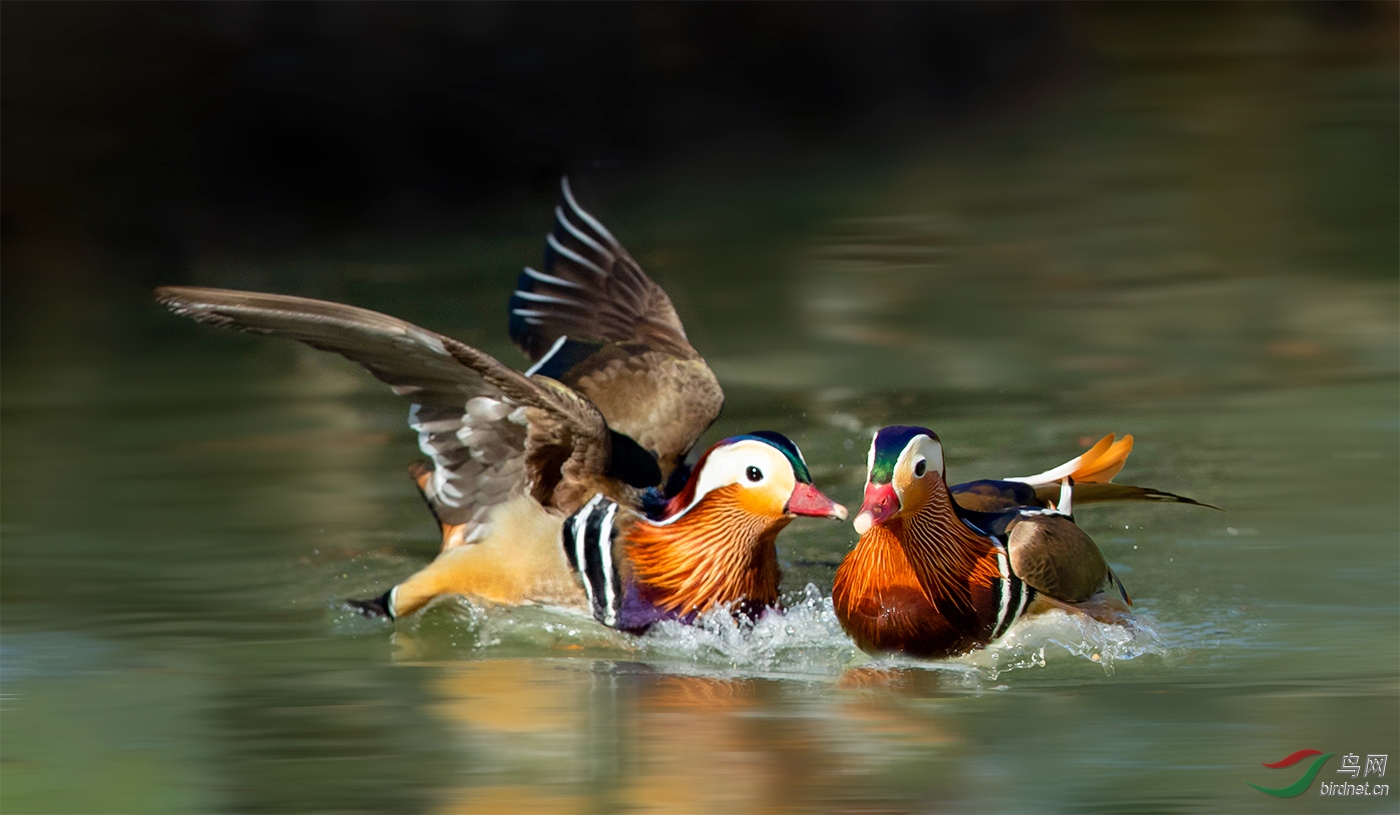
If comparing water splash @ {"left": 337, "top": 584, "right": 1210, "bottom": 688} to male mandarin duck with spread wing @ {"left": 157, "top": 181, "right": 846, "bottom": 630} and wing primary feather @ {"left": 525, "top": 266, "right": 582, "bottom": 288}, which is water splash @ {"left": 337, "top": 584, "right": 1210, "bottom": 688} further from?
wing primary feather @ {"left": 525, "top": 266, "right": 582, "bottom": 288}

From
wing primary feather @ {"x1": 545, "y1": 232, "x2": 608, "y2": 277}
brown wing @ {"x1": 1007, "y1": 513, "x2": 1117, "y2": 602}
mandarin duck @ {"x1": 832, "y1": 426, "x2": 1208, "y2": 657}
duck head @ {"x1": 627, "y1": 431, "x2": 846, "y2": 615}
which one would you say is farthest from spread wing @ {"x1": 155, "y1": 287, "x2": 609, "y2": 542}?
brown wing @ {"x1": 1007, "y1": 513, "x2": 1117, "y2": 602}

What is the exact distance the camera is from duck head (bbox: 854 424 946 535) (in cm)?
406

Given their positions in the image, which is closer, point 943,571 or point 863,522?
point 863,522

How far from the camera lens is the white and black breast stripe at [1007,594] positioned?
4.31m

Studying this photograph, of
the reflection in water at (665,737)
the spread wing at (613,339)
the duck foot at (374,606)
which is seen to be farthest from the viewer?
the spread wing at (613,339)

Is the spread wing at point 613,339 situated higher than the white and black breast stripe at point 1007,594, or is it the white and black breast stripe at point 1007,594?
the spread wing at point 613,339

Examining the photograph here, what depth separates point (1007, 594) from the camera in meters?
4.32

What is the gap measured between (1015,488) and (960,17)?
9.44 m

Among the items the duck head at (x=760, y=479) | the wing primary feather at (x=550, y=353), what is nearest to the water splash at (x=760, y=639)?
the duck head at (x=760, y=479)

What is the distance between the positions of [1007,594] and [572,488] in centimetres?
110

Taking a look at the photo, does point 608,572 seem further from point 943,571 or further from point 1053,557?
point 1053,557

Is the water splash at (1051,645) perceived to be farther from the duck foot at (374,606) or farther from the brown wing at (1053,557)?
the duck foot at (374,606)

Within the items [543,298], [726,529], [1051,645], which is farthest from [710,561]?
[543,298]

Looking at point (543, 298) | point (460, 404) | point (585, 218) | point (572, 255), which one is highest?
point (585, 218)
